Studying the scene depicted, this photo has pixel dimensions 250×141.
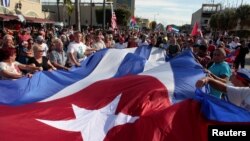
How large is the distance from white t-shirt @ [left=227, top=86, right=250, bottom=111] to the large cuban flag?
26 cm

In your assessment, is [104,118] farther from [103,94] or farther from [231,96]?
[231,96]

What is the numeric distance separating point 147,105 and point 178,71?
1108 mm

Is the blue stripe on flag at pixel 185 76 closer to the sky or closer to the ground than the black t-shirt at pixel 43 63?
closer to the sky

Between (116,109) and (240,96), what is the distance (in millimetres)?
1508

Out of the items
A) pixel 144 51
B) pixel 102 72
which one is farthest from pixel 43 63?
pixel 144 51

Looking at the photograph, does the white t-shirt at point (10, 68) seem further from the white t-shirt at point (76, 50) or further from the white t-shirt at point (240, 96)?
the white t-shirt at point (240, 96)

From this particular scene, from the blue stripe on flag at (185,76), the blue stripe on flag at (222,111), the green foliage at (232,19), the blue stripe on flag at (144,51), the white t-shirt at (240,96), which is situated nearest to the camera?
the blue stripe on flag at (222,111)

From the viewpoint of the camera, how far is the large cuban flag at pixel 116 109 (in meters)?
4.04

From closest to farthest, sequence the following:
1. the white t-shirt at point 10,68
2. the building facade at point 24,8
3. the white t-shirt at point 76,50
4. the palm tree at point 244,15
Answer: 1. the white t-shirt at point 10,68
2. the white t-shirt at point 76,50
3. the building facade at point 24,8
4. the palm tree at point 244,15

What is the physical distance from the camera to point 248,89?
4312mm

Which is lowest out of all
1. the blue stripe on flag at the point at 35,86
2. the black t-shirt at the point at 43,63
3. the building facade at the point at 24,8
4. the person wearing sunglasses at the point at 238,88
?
the blue stripe on flag at the point at 35,86

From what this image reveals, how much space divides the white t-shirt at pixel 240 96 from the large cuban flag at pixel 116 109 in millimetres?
264

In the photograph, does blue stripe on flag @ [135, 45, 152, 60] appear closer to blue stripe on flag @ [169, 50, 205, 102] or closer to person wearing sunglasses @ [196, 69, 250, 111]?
blue stripe on flag @ [169, 50, 205, 102]

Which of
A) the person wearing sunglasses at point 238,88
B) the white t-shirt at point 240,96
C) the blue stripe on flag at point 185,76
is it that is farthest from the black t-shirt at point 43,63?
the white t-shirt at point 240,96
